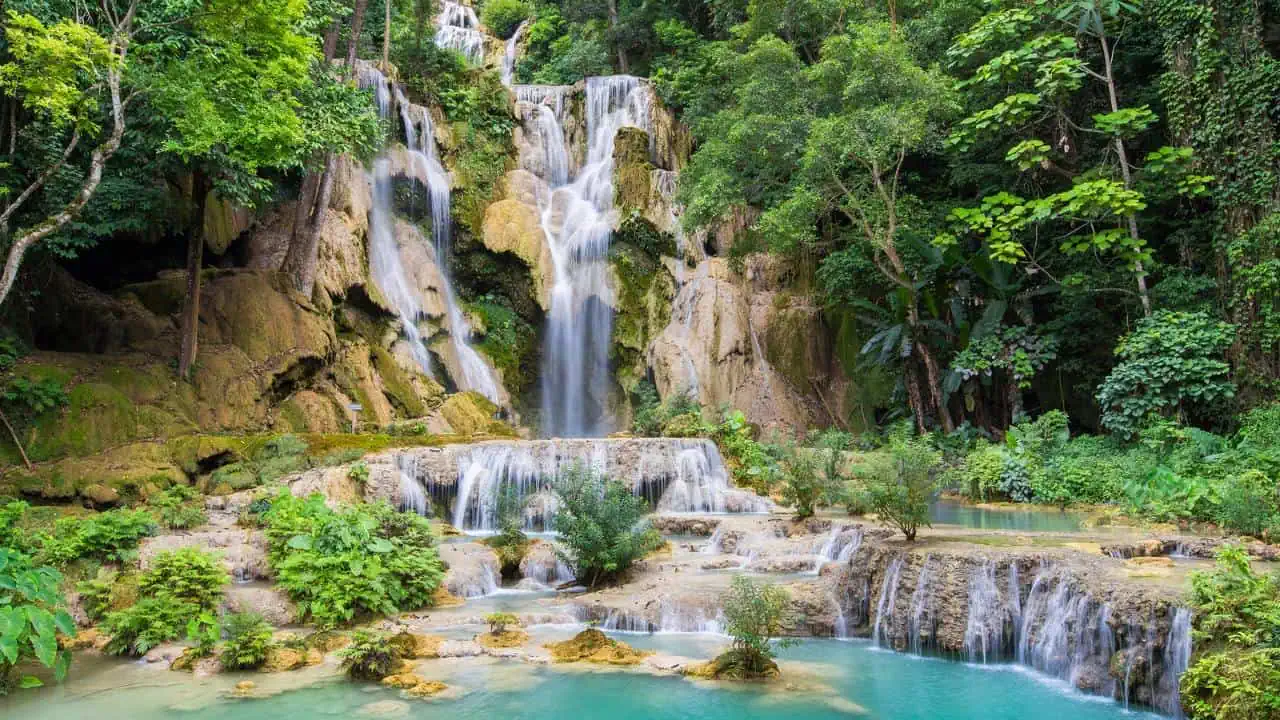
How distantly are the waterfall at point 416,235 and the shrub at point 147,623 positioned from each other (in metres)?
12.3

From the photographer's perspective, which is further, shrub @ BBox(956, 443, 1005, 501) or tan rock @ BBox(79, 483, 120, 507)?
shrub @ BBox(956, 443, 1005, 501)

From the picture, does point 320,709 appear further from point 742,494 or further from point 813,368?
point 813,368

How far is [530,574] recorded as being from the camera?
1027 cm

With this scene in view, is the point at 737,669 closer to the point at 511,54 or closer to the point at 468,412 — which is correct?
the point at 468,412

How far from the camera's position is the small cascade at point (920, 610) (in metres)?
7.39

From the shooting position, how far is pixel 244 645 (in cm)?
696

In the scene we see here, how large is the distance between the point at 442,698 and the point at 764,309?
16.9m

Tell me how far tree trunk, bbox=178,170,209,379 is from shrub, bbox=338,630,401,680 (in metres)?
9.91

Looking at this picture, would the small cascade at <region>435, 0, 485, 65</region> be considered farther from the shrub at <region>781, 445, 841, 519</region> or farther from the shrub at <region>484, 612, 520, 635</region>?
the shrub at <region>484, 612, 520, 635</region>

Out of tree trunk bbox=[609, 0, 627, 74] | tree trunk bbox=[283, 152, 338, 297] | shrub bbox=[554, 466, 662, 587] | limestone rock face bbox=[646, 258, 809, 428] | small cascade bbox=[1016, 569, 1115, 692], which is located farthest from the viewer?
tree trunk bbox=[609, 0, 627, 74]

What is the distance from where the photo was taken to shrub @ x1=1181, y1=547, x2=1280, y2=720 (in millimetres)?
4652

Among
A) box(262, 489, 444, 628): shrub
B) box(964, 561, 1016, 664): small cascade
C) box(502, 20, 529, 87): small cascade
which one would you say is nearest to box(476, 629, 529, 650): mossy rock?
box(262, 489, 444, 628): shrub

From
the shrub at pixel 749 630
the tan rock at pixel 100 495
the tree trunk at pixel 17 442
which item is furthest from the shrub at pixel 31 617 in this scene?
the tree trunk at pixel 17 442

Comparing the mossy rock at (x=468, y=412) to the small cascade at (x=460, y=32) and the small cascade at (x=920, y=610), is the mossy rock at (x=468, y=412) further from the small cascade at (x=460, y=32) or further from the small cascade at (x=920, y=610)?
the small cascade at (x=460, y=32)
